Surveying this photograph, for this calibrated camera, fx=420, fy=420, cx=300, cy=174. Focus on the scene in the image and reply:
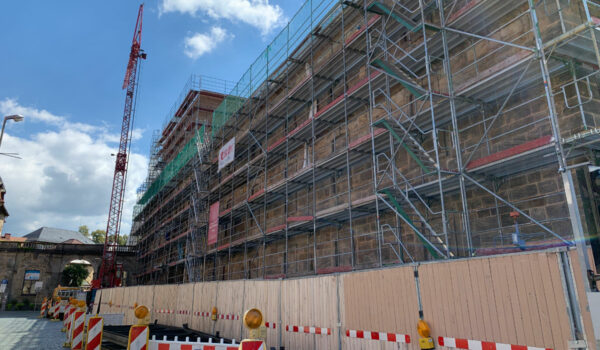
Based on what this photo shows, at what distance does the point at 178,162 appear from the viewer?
31797mm

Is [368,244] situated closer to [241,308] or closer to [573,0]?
[241,308]

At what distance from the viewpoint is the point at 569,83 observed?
8516 mm

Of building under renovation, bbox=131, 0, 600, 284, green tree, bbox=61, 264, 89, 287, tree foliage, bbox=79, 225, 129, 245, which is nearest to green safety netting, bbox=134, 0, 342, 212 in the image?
building under renovation, bbox=131, 0, 600, 284

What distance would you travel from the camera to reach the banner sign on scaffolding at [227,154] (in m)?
21.8

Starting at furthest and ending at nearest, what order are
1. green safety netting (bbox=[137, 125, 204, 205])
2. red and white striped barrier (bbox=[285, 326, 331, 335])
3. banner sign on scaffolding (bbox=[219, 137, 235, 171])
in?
green safety netting (bbox=[137, 125, 204, 205]) < banner sign on scaffolding (bbox=[219, 137, 235, 171]) < red and white striped barrier (bbox=[285, 326, 331, 335])

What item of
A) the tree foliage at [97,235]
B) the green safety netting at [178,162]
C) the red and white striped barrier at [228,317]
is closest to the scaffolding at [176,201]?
the green safety netting at [178,162]

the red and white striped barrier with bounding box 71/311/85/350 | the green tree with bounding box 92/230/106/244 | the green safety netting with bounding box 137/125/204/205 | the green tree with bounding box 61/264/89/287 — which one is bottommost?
the red and white striped barrier with bounding box 71/311/85/350

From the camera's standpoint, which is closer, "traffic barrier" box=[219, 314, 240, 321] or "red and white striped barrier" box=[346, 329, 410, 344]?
"red and white striped barrier" box=[346, 329, 410, 344]

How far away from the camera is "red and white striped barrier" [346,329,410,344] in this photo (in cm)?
682

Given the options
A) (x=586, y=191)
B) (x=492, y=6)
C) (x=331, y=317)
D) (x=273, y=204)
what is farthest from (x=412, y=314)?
(x=273, y=204)

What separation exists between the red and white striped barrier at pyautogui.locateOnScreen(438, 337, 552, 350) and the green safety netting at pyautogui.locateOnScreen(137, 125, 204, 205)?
23.5 m

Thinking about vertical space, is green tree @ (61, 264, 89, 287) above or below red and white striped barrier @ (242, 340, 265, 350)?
above

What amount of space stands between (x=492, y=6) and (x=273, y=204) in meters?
13.0

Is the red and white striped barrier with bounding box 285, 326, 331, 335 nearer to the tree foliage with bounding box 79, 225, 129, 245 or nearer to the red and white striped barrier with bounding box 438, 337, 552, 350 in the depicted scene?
the red and white striped barrier with bounding box 438, 337, 552, 350
